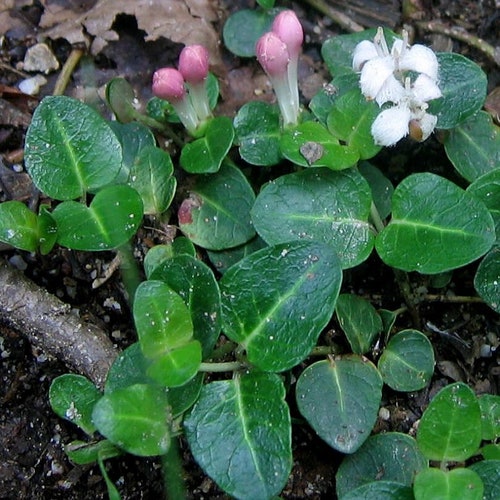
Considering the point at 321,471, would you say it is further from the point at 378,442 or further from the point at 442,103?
the point at 442,103

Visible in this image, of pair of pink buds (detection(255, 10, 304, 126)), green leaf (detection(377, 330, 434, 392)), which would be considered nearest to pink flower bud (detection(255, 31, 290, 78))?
pair of pink buds (detection(255, 10, 304, 126))

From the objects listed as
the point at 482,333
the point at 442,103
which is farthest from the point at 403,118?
the point at 482,333

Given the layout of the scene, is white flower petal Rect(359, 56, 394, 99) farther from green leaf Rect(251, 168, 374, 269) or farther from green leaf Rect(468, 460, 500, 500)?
green leaf Rect(468, 460, 500, 500)

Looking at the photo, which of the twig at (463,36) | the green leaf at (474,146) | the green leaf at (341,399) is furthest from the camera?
the twig at (463,36)


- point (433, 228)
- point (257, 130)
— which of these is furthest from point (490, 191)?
point (257, 130)

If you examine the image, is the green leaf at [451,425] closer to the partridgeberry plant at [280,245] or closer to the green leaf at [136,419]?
the partridgeberry plant at [280,245]

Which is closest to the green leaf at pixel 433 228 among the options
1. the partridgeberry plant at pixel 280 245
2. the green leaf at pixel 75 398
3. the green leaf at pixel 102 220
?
the partridgeberry plant at pixel 280 245
